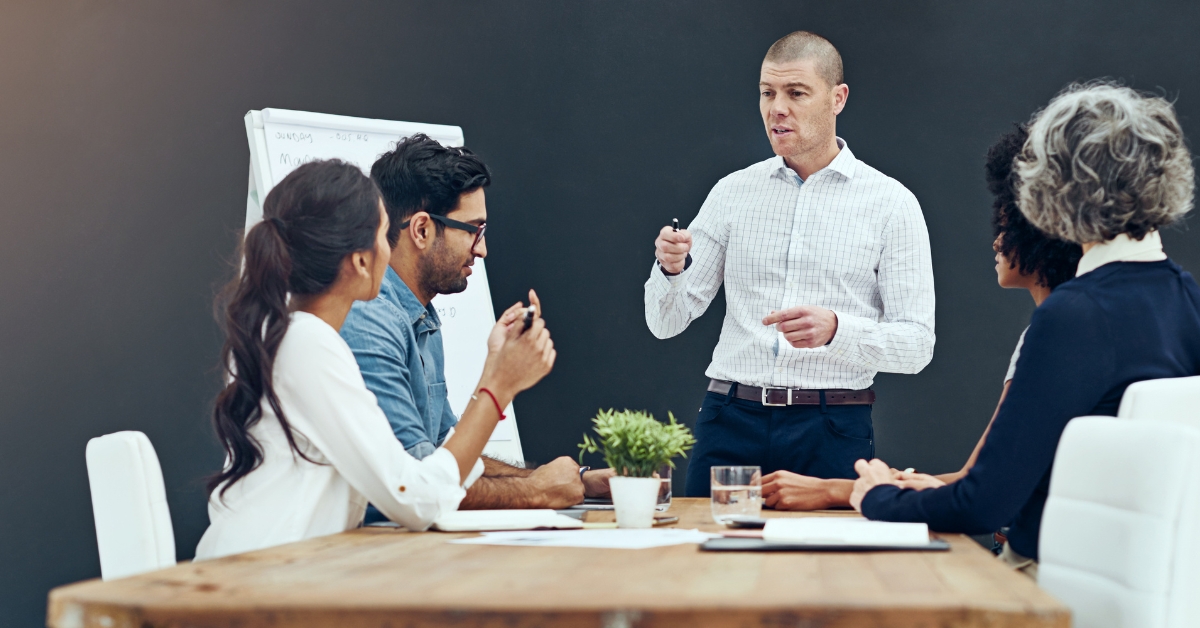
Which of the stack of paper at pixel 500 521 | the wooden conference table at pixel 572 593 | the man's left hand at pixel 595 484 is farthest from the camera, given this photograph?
the man's left hand at pixel 595 484

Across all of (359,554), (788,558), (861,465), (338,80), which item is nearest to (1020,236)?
(861,465)

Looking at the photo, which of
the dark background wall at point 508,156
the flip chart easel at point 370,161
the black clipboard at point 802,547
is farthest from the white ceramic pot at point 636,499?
the dark background wall at point 508,156

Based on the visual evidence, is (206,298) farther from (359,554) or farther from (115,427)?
(359,554)

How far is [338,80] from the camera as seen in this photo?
406 cm

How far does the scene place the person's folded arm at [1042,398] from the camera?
146 centimetres

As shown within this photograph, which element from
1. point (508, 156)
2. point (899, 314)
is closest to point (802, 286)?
point (899, 314)

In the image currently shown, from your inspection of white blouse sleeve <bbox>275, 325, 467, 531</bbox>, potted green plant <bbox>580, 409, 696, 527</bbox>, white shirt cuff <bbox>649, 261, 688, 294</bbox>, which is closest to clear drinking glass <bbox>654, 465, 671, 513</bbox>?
potted green plant <bbox>580, 409, 696, 527</bbox>

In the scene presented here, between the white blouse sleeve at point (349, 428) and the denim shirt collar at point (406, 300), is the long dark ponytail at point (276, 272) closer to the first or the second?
the white blouse sleeve at point (349, 428)

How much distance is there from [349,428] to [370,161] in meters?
2.01

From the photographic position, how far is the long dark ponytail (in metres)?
1.64

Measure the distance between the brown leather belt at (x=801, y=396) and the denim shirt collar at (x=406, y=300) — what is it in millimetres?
887

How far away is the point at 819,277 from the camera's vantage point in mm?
2764

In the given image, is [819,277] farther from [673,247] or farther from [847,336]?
[673,247]

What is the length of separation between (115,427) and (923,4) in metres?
3.49
